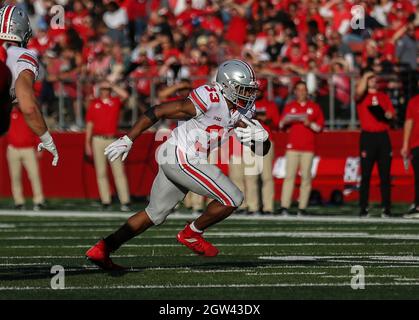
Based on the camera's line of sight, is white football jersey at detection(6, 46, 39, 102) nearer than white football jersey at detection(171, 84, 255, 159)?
Yes

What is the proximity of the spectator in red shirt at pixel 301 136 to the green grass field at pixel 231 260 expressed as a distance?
3.64 ft

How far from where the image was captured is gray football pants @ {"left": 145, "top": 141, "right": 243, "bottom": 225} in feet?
31.8

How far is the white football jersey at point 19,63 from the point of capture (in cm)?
897

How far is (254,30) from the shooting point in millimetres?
22531

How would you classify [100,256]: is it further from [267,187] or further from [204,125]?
[267,187]

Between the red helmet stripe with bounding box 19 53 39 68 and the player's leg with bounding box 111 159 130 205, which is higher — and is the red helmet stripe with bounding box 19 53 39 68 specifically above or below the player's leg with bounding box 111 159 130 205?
above

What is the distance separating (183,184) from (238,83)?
93cm

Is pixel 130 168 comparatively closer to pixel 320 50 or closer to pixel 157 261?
pixel 320 50

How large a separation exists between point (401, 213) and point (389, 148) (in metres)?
1.03

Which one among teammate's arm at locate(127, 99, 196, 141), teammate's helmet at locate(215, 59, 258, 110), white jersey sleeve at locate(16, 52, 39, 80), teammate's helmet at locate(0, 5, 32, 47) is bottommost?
teammate's arm at locate(127, 99, 196, 141)

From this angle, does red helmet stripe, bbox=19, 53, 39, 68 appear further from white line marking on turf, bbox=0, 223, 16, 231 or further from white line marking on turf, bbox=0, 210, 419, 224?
white line marking on turf, bbox=0, 210, 419, 224

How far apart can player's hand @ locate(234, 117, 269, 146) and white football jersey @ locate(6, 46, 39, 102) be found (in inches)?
74.0

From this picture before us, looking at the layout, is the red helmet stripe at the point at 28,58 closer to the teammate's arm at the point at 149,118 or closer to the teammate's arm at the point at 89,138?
the teammate's arm at the point at 149,118

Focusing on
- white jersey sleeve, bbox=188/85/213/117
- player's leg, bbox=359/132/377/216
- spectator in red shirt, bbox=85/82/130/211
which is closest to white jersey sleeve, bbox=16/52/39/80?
white jersey sleeve, bbox=188/85/213/117
